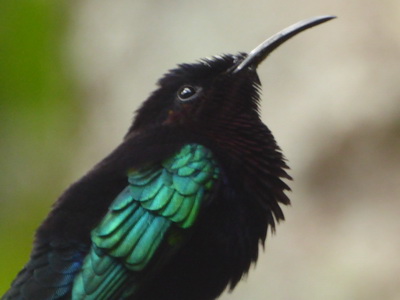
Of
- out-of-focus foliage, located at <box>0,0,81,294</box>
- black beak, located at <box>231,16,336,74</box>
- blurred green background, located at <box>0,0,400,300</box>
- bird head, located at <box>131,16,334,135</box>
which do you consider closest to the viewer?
bird head, located at <box>131,16,334,135</box>

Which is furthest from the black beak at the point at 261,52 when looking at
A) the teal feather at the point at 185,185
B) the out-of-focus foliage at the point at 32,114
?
the out-of-focus foliage at the point at 32,114

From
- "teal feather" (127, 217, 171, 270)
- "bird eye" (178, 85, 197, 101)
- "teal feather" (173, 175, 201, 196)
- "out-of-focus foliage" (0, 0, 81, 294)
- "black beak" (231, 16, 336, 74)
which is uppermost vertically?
"black beak" (231, 16, 336, 74)

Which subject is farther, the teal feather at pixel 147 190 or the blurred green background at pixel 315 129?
the blurred green background at pixel 315 129

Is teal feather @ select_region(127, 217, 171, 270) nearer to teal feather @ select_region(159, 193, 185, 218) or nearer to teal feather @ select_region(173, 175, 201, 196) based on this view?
teal feather @ select_region(159, 193, 185, 218)

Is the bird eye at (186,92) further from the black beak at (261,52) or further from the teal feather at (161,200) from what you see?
the teal feather at (161,200)

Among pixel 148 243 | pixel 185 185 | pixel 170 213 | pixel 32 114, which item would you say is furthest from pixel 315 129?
pixel 148 243

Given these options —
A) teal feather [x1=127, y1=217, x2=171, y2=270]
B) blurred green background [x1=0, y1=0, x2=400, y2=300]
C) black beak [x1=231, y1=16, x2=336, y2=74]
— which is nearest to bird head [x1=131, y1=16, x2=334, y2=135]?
black beak [x1=231, y1=16, x2=336, y2=74]

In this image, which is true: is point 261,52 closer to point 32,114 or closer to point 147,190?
point 147,190
